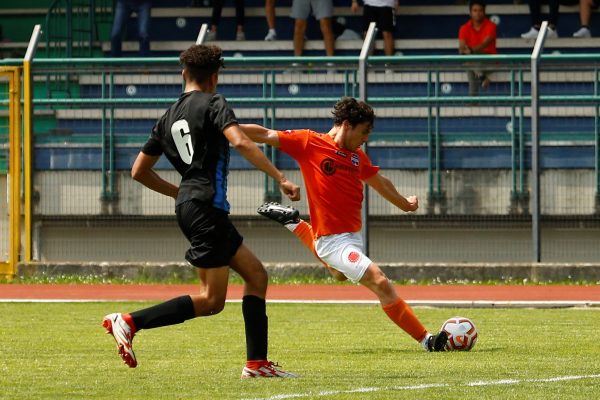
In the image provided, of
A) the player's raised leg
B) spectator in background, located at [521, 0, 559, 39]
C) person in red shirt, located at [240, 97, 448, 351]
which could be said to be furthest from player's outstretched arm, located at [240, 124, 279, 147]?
spectator in background, located at [521, 0, 559, 39]

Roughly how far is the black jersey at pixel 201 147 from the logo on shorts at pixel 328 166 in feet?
7.16

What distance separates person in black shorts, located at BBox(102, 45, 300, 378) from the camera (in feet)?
27.9

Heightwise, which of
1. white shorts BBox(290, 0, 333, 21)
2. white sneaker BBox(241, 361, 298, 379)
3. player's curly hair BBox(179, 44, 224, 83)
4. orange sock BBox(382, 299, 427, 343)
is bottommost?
white sneaker BBox(241, 361, 298, 379)

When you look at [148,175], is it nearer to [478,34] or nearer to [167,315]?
[167,315]

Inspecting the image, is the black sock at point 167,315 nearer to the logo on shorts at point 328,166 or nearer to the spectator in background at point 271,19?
the logo on shorts at point 328,166

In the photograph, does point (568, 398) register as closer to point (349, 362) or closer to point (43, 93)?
point (349, 362)

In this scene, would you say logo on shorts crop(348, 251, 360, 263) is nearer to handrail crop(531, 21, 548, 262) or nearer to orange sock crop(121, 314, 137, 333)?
orange sock crop(121, 314, 137, 333)

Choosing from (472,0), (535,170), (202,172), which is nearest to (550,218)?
(535,170)

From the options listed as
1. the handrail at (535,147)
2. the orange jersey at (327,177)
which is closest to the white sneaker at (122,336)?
the orange jersey at (327,177)

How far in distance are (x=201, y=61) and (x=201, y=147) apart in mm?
501

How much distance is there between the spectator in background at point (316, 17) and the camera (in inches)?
898

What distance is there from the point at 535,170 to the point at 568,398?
35.7 feet

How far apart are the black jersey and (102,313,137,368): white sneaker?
78 cm

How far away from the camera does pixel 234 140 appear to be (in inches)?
323
